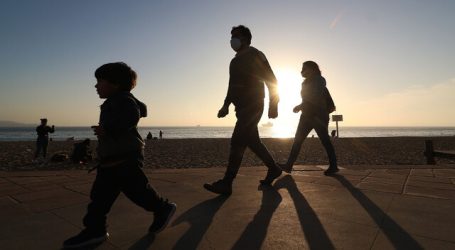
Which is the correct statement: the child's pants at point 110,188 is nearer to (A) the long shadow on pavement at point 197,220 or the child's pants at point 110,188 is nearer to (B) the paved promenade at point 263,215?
(B) the paved promenade at point 263,215

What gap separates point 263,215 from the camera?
2.73m

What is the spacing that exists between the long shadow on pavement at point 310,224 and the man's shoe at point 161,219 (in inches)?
37.6

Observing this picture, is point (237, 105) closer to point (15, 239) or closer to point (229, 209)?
point (229, 209)

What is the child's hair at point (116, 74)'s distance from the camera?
234cm

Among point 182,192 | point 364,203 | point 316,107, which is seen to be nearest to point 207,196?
point 182,192

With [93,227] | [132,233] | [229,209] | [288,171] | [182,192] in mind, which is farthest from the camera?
[288,171]

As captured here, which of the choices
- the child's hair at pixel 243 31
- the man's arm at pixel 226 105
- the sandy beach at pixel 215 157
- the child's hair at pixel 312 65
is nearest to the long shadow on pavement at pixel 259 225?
the man's arm at pixel 226 105

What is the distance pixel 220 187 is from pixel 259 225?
1.08 meters

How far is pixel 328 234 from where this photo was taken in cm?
224

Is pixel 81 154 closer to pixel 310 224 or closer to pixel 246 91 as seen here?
pixel 246 91

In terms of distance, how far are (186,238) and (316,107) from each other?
3.63m

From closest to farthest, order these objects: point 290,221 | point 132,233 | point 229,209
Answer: point 132,233 < point 290,221 < point 229,209

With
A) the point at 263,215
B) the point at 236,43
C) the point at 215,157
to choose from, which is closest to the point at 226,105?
the point at 236,43

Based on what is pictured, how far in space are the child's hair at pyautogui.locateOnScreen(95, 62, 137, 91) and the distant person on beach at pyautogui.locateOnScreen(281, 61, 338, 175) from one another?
11.1ft
